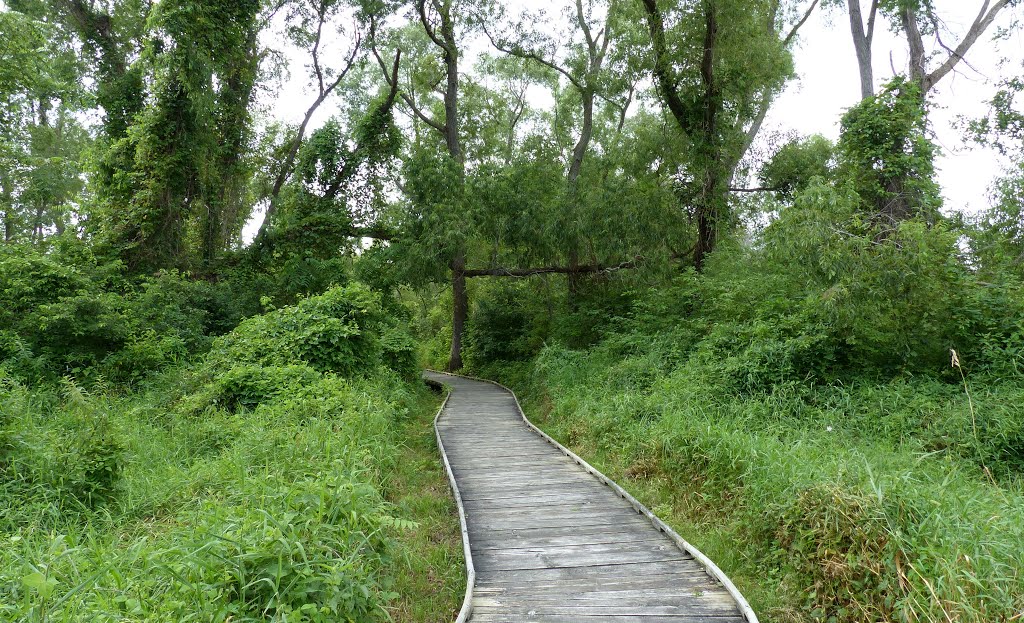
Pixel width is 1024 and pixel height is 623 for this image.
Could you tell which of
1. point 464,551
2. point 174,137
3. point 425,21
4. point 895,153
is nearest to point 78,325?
point 174,137

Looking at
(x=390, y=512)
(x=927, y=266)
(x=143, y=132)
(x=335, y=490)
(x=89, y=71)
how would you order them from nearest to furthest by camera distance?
(x=335, y=490), (x=390, y=512), (x=927, y=266), (x=143, y=132), (x=89, y=71)

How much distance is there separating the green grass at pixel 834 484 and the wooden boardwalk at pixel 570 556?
1.22 ft

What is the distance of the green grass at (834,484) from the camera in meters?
3.41

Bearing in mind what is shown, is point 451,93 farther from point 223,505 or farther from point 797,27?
point 223,505

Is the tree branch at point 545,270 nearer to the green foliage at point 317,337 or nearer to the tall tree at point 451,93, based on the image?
the tall tree at point 451,93

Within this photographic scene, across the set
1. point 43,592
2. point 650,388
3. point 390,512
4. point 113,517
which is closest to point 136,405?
point 113,517

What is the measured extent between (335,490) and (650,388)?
677cm

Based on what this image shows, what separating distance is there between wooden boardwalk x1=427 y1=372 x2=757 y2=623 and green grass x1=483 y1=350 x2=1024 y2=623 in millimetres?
371

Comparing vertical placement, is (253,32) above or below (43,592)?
above

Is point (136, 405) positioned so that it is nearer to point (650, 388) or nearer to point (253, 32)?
point (650, 388)

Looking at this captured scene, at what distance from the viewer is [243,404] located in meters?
8.70

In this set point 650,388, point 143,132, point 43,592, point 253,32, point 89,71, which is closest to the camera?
point 43,592

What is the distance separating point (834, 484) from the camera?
4168 millimetres

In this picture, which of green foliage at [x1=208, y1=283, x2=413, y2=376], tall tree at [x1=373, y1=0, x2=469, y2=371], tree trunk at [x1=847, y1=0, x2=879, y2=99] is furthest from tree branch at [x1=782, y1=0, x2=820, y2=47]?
green foliage at [x1=208, y1=283, x2=413, y2=376]
